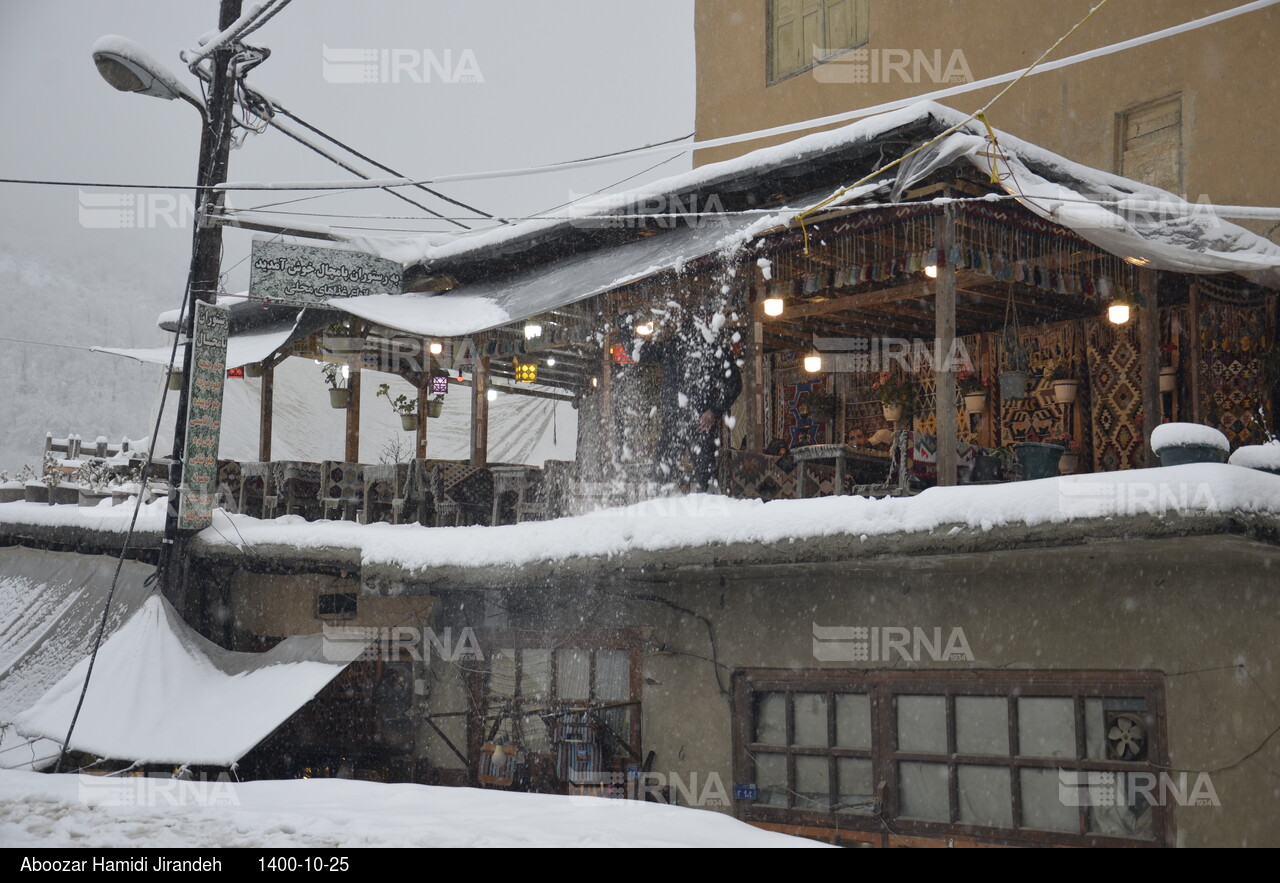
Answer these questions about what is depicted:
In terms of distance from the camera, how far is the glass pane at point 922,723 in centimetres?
829

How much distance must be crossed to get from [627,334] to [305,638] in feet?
15.5

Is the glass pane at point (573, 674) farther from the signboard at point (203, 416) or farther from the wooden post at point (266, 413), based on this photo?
the wooden post at point (266, 413)

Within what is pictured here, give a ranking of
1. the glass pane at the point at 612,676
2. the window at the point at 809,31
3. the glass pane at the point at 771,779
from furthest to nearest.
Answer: the window at the point at 809,31, the glass pane at the point at 612,676, the glass pane at the point at 771,779

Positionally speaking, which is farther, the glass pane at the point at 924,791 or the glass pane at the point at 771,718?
the glass pane at the point at 771,718

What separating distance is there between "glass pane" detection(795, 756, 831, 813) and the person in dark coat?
8.14 feet

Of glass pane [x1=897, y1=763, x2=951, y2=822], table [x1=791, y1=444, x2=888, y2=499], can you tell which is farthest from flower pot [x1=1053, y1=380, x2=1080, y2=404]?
glass pane [x1=897, y1=763, x2=951, y2=822]

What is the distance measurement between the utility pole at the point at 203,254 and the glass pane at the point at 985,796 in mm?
8315

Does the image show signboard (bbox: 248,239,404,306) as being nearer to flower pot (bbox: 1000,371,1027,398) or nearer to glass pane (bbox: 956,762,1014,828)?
flower pot (bbox: 1000,371,1027,398)

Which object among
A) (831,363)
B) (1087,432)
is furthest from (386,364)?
(1087,432)

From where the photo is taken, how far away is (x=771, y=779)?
912cm

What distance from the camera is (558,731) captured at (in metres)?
10.7

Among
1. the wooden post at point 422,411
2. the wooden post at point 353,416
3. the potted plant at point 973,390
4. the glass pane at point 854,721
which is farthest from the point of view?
the wooden post at point 422,411

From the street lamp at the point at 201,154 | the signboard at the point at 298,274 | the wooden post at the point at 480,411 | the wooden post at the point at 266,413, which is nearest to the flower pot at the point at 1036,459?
the wooden post at the point at 480,411

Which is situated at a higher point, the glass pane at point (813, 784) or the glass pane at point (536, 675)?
the glass pane at point (536, 675)
